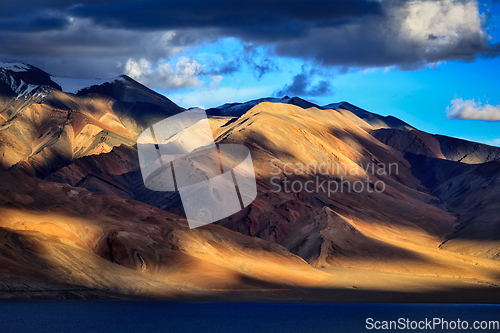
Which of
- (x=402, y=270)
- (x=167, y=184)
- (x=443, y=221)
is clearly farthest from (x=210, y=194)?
(x=443, y=221)

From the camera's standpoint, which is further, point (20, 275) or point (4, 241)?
point (4, 241)

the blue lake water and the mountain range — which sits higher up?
the mountain range

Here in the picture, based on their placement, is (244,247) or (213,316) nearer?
(213,316)

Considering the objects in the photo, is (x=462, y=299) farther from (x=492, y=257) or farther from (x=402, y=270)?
(x=492, y=257)

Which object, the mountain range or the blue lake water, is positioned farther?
the mountain range

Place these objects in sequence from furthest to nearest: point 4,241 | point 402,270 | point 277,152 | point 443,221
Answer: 1. point 277,152
2. point 443,221
3. point 402,270
4. point 4,241

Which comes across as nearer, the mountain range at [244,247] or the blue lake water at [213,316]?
the blue lake water at [213,316]

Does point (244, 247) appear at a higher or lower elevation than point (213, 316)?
higher

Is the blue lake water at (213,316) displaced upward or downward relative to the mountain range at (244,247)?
downward
